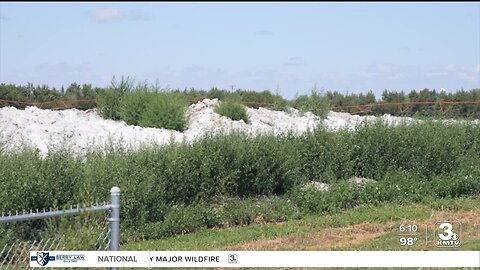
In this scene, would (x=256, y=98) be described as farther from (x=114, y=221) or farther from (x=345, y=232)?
(x=114, y=221)

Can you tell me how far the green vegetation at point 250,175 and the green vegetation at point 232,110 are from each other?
245 inches

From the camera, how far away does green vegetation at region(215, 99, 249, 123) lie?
23.1 m

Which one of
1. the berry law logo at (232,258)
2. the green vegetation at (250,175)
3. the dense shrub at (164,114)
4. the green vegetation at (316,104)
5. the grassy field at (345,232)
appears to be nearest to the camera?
the berry law logo at (232,258)

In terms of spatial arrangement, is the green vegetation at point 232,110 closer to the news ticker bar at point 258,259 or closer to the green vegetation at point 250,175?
the green vegetation at point 250,175

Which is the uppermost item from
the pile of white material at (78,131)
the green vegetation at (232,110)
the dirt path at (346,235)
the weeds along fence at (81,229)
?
the green vegetation at (232,110)

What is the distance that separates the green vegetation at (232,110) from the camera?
23.1m

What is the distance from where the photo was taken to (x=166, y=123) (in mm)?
20297

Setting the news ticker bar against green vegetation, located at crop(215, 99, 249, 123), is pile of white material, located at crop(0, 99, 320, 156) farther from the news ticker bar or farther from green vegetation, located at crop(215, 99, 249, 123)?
the news ticker bar

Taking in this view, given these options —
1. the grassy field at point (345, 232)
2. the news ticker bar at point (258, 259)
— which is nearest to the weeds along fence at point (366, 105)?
the grassy field at point (345, 232)

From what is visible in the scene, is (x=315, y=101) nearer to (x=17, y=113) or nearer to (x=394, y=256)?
(x=17, y=113)

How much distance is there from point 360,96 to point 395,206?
22171 mm

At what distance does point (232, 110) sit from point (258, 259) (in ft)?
52.7

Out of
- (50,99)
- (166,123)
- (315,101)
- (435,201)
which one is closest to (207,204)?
(435,201)

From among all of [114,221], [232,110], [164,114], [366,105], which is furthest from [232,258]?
[366,105]
